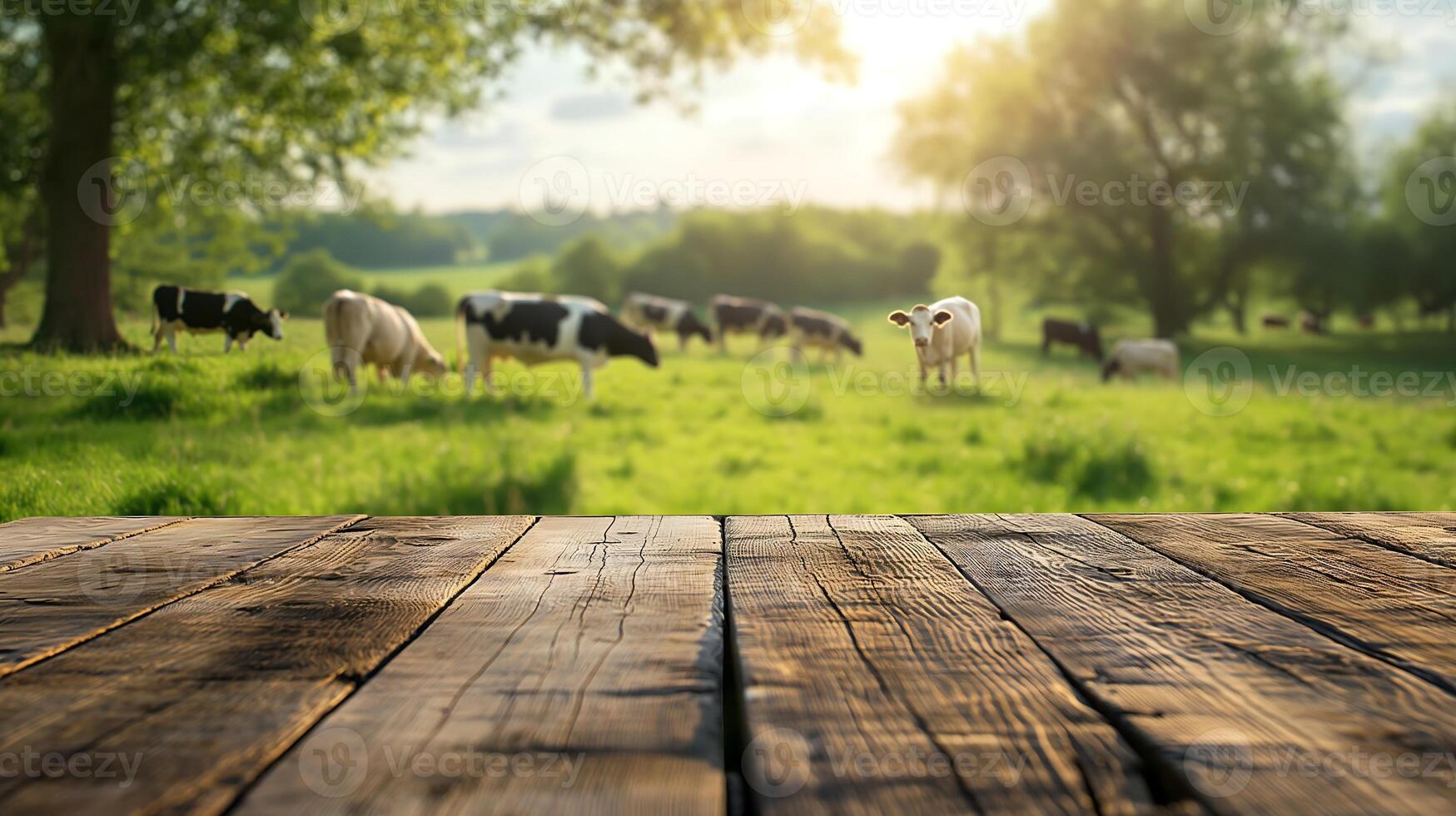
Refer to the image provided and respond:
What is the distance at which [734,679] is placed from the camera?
→ 1.64 m

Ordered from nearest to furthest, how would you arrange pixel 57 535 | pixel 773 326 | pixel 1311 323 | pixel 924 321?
pixel 924 321 < pixel 57 535 < pixel 773 326 < pixel 1311 323

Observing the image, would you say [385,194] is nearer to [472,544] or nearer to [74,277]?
[74,277]

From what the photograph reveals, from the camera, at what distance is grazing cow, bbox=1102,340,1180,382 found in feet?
45.9

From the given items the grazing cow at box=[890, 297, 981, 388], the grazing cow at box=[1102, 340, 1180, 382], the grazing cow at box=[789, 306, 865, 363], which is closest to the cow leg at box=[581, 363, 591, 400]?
the grazing cow at box=[789, 306, 865, 363]

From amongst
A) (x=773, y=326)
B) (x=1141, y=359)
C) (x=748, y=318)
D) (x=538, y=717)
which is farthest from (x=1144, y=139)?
(x=538, y=717)

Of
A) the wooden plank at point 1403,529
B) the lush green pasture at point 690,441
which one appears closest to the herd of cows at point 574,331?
the lush green pasture at point 690,441

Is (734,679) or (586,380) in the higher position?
(586,380)

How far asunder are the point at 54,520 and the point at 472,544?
1.76 m

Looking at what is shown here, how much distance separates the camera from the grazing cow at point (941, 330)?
8.61ft

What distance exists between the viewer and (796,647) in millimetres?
1614

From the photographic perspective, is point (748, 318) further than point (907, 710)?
Yes

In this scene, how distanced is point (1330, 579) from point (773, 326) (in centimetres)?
1068

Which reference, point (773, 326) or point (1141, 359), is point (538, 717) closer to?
point (773, 326)

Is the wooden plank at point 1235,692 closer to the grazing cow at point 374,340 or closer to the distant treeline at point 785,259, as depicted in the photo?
the grazing cow at point 374,340
